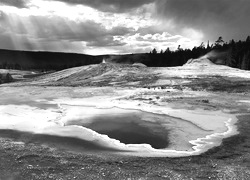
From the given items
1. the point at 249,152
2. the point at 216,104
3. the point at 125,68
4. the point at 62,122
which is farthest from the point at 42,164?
the point at 125,68

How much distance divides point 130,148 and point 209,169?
11.5 feet

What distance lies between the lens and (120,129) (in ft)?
47.9

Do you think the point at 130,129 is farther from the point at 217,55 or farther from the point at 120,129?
the point at 217,55

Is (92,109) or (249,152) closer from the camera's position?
(249,152)

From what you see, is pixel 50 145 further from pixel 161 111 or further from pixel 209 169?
pixel 161 111

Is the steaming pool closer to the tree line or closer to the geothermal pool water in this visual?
the geothermal pool water

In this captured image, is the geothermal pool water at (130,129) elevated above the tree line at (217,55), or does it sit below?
below

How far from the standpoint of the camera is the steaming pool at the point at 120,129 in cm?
1156

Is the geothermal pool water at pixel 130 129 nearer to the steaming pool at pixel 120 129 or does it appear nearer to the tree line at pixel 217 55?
the steaming pool at pixel 120 129

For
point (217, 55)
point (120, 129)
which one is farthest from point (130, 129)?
point (217, 55)

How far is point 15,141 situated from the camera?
12172 millimetres

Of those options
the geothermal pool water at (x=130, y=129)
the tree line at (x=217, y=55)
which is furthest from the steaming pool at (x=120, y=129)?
the tree line at (x=217, y=55)

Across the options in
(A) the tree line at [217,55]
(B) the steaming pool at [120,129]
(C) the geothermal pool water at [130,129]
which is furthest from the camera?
(A) the tree line at [217,55]

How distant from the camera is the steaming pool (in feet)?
37.9
